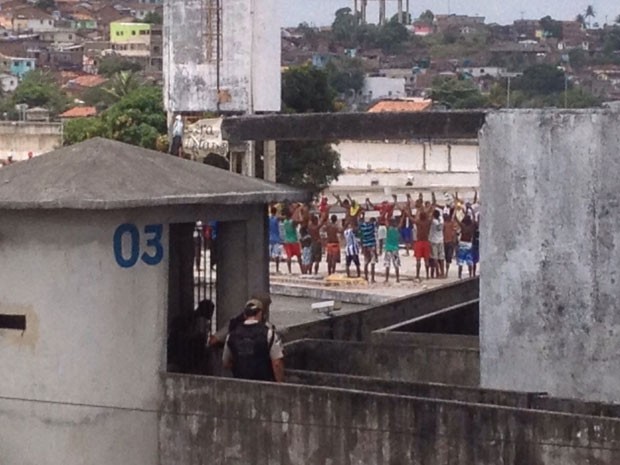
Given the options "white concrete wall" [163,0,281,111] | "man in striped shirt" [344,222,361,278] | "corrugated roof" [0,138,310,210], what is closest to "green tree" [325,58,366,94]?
"white concrete wall" [163,0,281,111]

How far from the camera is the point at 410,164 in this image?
67.4 m

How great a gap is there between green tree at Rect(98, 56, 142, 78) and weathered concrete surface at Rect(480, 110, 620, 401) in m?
113

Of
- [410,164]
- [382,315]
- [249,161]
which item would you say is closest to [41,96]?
[410,164]

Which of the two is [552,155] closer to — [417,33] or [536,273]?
[536,273]

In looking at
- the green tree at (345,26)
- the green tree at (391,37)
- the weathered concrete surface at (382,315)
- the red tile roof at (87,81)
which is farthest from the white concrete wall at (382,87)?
the weathered concrete surface at (382,315)

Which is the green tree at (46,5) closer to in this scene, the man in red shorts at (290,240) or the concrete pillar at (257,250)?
the man in red shorts at (290,240)

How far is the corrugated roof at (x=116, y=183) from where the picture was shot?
9312 millimetres

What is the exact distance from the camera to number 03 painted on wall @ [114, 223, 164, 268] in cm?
951

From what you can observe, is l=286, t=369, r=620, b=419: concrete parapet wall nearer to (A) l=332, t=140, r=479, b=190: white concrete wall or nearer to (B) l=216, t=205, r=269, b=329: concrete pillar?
(B) l=216, t=205, r=269, b=329: concrete pillar

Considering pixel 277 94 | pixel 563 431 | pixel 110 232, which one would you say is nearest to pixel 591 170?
pixel 563 431

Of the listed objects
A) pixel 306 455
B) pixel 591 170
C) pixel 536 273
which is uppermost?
pixel 591 170

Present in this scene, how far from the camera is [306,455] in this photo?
29.3 ft

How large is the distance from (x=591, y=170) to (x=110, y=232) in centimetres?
284

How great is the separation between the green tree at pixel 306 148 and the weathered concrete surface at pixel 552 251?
89.9 ft
